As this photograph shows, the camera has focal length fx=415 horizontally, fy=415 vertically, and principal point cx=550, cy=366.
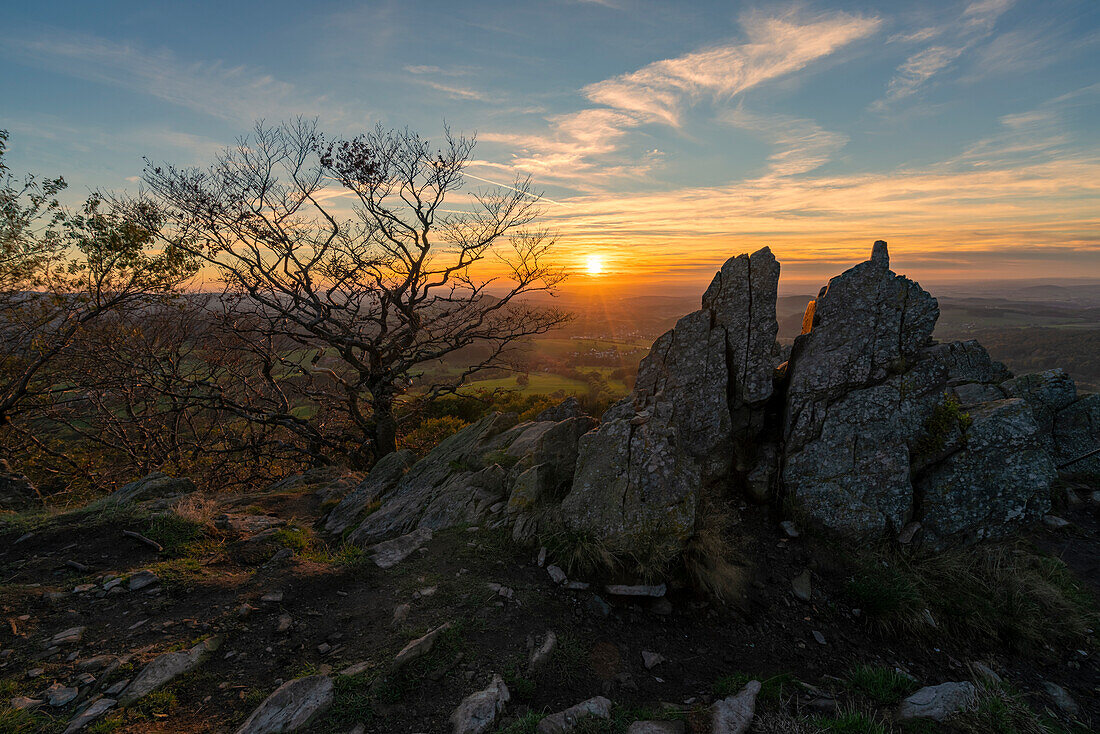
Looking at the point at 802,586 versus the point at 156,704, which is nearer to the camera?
the point at 156,704

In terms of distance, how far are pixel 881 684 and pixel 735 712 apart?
2548mm

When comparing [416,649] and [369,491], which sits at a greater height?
[416,649]

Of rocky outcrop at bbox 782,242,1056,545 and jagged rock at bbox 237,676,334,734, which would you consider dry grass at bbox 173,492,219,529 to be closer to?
jagged rock at bbox 237,676,334,734

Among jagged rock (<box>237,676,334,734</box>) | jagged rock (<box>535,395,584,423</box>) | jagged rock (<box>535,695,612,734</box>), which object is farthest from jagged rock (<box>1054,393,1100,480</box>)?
jagged rock (<box>237,676,334,734</box>)

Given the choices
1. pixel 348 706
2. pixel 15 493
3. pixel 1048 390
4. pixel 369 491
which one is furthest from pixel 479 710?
pixel 1048 390

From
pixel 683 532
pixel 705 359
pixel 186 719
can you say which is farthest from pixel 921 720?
pixel 186 719

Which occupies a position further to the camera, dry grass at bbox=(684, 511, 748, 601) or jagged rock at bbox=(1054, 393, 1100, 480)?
jagged rock at bbox=(1054, 393, 1100, 480)

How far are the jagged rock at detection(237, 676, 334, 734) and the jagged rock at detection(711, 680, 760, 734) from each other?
4757 millimetres

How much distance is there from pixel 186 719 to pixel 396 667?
232 centimetres

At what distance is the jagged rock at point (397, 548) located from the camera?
858cm

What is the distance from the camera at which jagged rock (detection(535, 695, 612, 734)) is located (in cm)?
482

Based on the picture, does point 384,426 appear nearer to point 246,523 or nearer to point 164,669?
point 246,523

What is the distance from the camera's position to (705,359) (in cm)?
1088

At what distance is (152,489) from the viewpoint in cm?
1133
